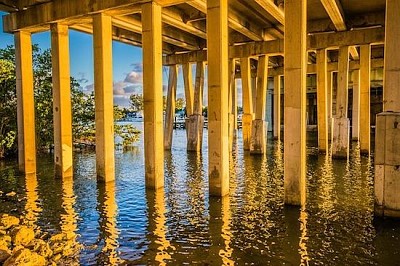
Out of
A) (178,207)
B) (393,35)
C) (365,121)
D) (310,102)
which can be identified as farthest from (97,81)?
(310,102)

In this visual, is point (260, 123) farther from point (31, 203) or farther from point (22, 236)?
point (22, 236)

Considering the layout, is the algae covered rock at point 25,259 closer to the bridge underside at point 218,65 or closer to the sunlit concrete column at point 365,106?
the bridge underside at point 218,65

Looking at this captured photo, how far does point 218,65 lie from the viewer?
38.7ft

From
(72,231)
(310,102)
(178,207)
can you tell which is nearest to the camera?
(72,231)

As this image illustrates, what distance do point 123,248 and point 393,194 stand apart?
257 inches

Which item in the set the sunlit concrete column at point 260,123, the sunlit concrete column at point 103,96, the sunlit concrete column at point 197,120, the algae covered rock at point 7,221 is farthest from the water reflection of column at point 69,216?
the sunlit concrete column at point 260,123

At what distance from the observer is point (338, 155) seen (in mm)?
20406

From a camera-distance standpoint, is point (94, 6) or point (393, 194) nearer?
point (393, 194)

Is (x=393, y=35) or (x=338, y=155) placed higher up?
(x=393, y=35)

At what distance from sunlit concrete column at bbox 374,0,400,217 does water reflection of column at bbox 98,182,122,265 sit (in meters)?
6.50

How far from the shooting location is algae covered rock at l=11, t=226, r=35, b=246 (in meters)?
8.05

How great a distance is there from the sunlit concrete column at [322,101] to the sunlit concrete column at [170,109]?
32.9 ft

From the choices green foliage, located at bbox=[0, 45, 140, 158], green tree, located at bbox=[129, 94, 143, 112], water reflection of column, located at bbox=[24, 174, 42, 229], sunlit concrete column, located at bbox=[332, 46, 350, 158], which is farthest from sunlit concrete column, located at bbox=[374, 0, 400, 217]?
green tree, located at bbox=[129, 94, 143, 112]

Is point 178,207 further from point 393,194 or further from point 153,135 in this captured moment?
point 393,194
